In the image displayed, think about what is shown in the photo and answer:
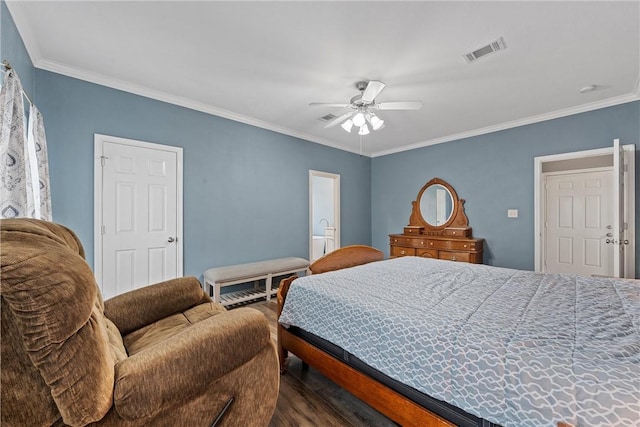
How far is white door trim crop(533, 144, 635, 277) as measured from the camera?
305 centimetres

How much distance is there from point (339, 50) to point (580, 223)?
4.52m

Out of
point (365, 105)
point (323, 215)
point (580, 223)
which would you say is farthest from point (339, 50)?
point (323, 215)

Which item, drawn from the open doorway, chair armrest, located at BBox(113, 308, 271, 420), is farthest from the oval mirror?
chair armrest, located at BBox(113, 308, 271, 420)

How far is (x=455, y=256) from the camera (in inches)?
166

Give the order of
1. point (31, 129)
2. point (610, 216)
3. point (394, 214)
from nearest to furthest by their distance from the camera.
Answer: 1. point (31, 129)
2. point (610, 216)
3. point (394, 214)

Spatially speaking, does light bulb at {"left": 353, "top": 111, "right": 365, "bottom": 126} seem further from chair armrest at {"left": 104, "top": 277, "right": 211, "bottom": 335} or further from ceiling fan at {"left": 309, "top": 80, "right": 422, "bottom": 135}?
chair armrest at {"left": 104, "top": 277, "right": 211, "bottom": 335}

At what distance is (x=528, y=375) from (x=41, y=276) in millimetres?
1588

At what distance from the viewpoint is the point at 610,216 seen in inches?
149

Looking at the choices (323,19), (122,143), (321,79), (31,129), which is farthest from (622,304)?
(122,143)

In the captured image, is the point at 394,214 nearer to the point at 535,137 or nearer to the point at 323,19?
the point at 535,137

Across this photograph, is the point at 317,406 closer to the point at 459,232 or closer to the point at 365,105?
the point at 365,105

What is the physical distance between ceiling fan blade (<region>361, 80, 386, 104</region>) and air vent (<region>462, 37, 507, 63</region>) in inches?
29.7

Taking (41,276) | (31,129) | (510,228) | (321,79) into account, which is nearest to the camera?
(41,276)

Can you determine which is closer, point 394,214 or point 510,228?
point 510,228
